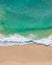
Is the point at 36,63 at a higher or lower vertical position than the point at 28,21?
lower

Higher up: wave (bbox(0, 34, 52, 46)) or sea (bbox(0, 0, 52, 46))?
sea (bbox(0, 0, 52, 46))

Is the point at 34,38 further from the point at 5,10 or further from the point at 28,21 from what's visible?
the point at 5,10

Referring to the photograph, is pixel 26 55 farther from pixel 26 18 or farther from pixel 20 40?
pixel 26 18

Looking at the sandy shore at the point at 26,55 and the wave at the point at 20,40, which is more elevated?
the wave at the point at 20,40

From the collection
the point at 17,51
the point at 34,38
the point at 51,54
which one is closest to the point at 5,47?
the point at 17,51

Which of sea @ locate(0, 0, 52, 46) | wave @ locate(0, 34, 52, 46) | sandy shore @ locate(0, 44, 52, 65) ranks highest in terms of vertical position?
sea @ locate(0, 0, 52, 46)

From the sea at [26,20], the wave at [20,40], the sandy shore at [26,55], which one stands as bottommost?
the sandy shore at [26,55]
